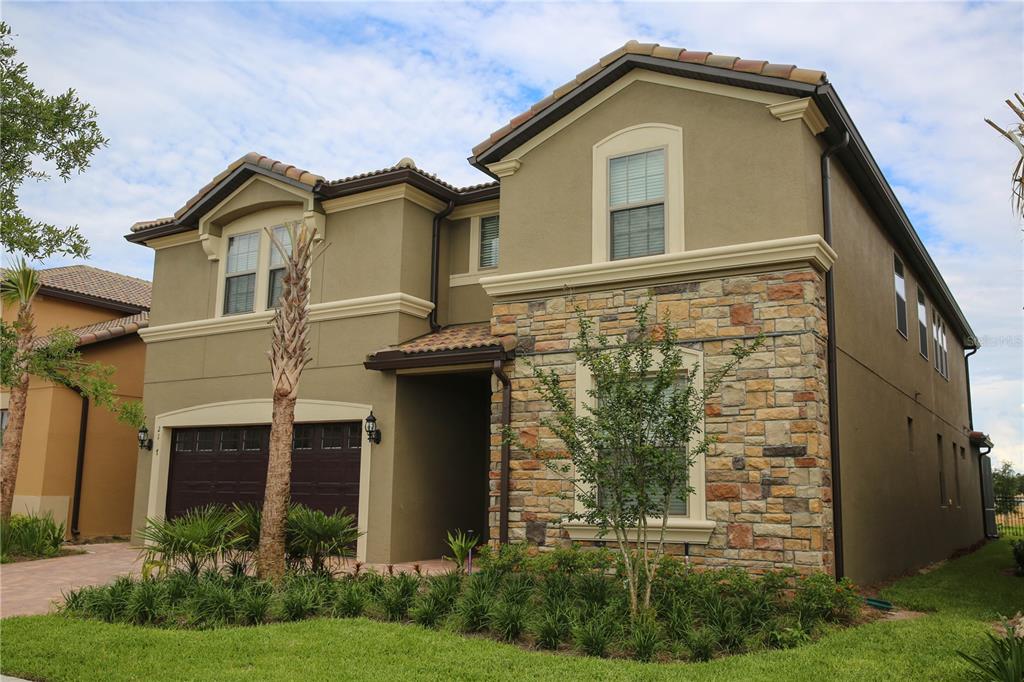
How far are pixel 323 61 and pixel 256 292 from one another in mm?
4853

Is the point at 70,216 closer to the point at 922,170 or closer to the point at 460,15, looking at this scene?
the point at 460,15

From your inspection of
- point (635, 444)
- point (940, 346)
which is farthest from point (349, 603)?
point (940, 346)

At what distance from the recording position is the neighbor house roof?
1252 cm

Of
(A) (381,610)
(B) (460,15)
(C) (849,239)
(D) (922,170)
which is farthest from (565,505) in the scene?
(D) (922,170)

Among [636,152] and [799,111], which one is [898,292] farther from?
[636,152]

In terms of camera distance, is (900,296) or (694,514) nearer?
(694,514)

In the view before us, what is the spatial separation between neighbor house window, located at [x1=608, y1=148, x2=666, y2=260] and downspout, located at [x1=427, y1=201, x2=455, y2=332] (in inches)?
162

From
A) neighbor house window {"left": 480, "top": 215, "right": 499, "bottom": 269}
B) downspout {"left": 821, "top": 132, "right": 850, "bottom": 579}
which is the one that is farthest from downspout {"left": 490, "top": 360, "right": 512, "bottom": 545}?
downspout {"left": 821, "top": 132, "right": 850, "bottom": 579}

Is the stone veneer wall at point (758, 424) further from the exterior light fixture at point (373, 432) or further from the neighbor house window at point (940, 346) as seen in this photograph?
the neighbor house window at point (940, 346)

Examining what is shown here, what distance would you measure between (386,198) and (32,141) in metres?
5.78

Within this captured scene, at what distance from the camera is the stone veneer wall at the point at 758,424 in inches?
397

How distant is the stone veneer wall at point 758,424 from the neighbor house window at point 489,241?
4096mm

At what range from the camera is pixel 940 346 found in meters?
21.8

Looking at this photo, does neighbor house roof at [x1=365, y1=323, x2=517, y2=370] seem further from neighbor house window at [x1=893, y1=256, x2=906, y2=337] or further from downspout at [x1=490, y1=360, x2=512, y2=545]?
neighbor house window at [x1=893, y1=256, x2=906, y2=337]
